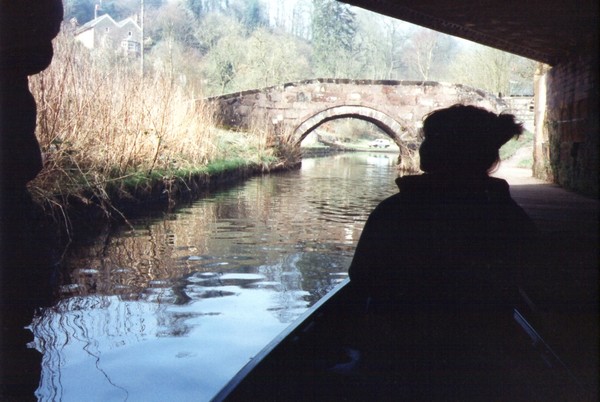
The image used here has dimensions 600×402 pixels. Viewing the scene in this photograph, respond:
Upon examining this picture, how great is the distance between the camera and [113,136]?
7.42 m

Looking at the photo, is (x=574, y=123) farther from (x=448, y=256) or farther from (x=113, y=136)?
(x=448, y=256)

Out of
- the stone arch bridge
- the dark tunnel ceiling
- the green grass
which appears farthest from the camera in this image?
the green grass

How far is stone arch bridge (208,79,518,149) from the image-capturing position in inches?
747

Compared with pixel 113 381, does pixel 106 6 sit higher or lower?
higher

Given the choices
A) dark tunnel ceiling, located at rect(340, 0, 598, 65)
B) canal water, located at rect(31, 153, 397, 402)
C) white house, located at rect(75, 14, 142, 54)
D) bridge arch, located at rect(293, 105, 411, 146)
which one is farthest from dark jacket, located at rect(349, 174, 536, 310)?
white house, located at rect(75, 14, 142, 54)

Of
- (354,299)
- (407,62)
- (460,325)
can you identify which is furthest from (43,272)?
(407,62)

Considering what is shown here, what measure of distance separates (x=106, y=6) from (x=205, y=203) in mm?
57670

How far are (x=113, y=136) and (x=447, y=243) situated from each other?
631cm

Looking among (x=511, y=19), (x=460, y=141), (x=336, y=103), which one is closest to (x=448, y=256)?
(x=460, y=141)

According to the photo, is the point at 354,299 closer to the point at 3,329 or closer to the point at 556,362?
the point at 556,362

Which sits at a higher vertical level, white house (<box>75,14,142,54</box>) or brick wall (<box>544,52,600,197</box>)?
→ white house (<box>75,14,142,54</box>)

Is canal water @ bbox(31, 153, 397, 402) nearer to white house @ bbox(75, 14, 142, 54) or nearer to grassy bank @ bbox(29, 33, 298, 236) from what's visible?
grassy bank @ bbox(29, 33, 298, 236)

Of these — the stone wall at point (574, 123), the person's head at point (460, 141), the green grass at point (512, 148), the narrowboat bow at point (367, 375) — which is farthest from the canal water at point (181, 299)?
the green grass at point (512, 148)

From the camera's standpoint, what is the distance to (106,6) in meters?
61.1
